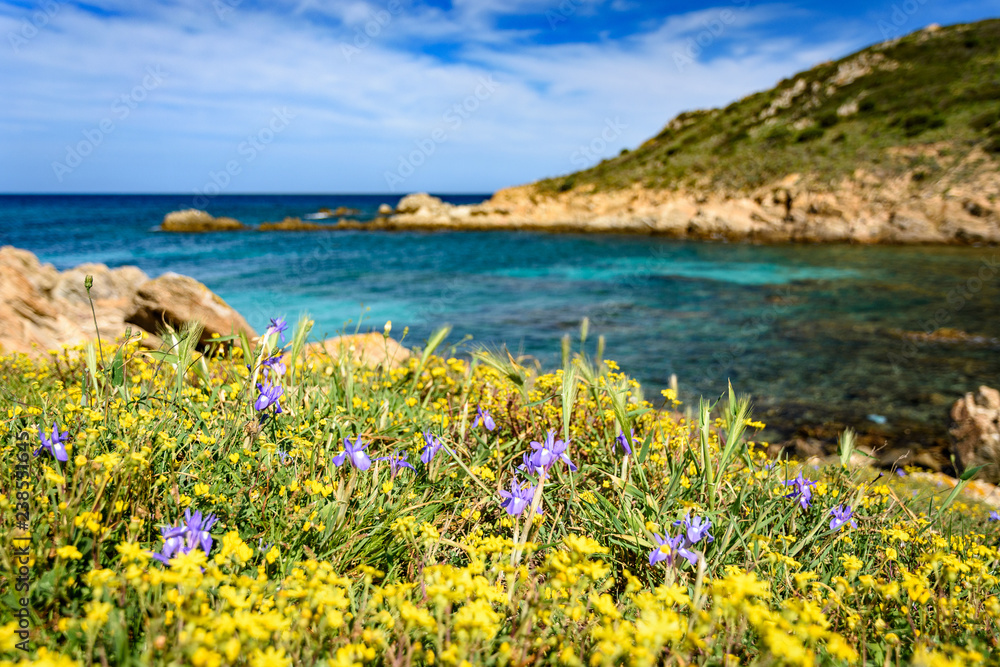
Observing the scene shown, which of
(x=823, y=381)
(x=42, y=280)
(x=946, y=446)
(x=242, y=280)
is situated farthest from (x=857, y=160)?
(x=42, y=280)

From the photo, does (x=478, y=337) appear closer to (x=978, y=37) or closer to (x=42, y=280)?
(x=42, y=280)

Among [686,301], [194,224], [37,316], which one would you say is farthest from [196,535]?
[194,224]

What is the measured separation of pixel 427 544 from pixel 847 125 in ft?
152

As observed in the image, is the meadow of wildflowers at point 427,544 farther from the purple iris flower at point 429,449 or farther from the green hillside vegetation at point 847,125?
the green hillside vegetation at point 847,125

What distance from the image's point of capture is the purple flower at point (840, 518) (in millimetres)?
2346

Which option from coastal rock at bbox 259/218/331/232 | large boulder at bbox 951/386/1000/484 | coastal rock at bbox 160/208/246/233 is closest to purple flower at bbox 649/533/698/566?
large boulder at bbox 951/386/1000/484

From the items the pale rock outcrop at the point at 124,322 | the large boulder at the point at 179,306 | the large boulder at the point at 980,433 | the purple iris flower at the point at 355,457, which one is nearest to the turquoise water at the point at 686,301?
the large boulder at the point at 980,433

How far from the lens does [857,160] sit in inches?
1300

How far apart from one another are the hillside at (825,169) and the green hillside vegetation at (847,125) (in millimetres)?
124

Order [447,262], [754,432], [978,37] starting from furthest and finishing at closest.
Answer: [978,37]
[447,262]
[754,432]

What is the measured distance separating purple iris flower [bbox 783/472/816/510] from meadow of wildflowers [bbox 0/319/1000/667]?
0.6 inches

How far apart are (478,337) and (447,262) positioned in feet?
46.4

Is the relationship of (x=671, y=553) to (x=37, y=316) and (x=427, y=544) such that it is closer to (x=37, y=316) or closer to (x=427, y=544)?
(x=427, y=544)

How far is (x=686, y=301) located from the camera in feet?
55.8
